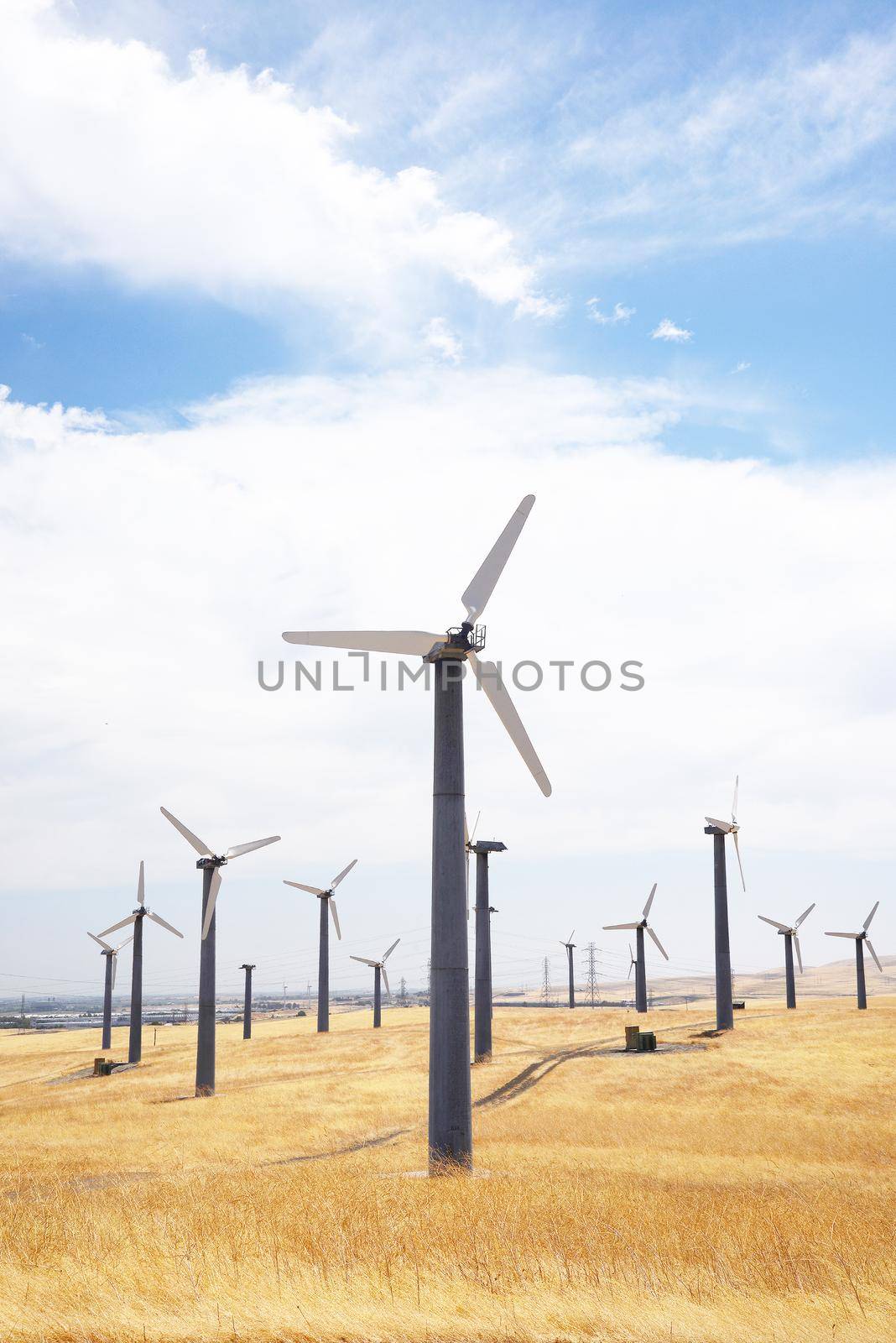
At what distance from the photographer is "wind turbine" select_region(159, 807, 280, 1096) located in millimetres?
53031

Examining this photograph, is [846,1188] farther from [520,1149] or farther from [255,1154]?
[255,1154]

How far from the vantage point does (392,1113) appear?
40219 mm

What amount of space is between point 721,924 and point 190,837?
114 ft

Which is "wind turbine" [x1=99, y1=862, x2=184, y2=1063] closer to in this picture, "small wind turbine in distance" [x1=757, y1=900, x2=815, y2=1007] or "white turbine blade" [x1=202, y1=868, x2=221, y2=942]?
"white turbine blade" [x1=202, y1=868, x2=221, y2=942]

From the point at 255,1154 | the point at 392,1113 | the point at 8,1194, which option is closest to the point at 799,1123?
the point at 392,1113

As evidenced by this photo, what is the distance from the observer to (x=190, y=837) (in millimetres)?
56281

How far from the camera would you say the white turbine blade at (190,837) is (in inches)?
2184

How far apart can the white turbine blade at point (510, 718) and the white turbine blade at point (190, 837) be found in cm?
3167

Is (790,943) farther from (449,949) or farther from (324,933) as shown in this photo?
(449,949)

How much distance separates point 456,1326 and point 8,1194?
639 inches

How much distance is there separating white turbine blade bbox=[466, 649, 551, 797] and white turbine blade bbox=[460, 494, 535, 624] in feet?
4.99

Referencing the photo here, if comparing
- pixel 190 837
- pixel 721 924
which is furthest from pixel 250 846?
pixel 721 924

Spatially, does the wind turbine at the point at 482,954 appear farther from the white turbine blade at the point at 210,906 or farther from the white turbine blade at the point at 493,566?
the white turbine blade at the point at 493,566

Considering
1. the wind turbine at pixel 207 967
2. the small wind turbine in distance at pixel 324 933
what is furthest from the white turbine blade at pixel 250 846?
the small wind turbine in distance at pixel 324 933
